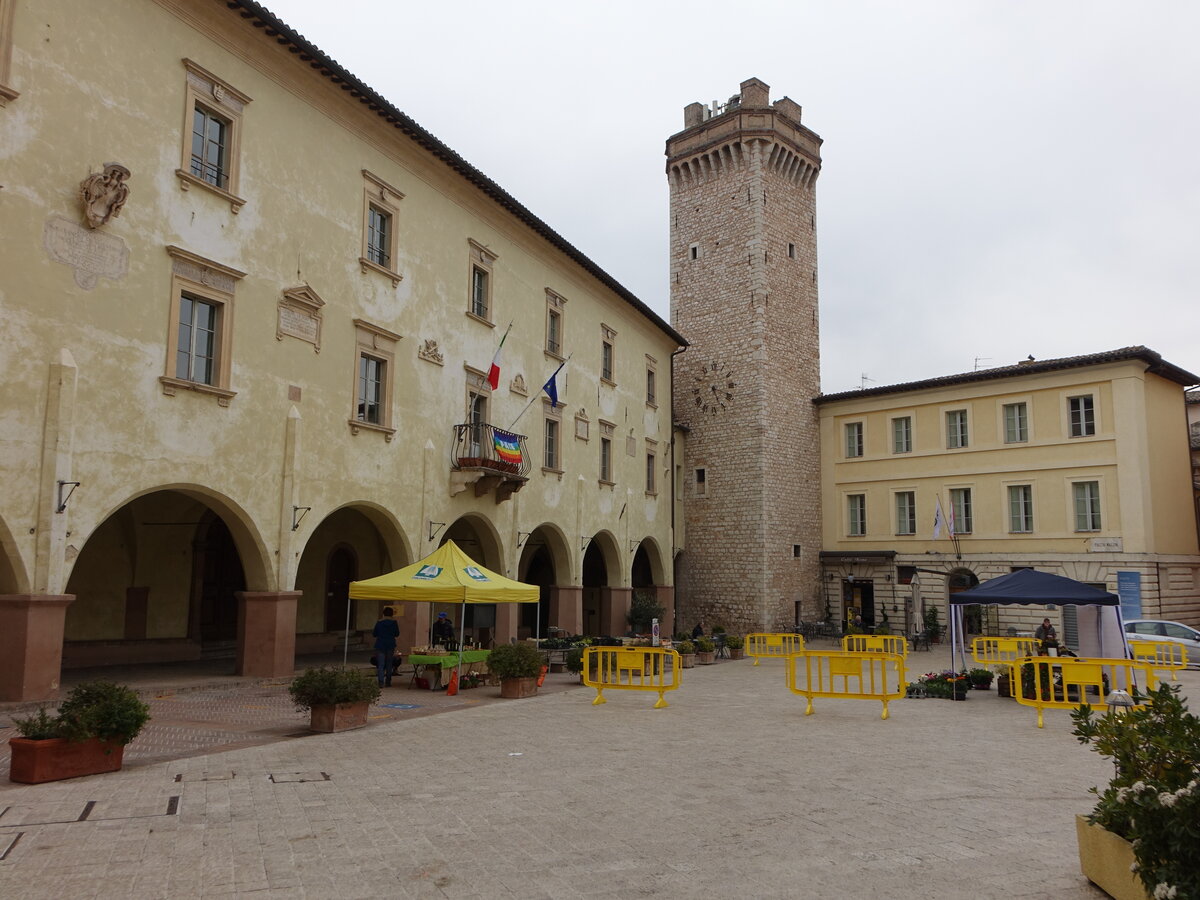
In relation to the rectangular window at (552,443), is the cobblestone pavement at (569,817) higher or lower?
lower


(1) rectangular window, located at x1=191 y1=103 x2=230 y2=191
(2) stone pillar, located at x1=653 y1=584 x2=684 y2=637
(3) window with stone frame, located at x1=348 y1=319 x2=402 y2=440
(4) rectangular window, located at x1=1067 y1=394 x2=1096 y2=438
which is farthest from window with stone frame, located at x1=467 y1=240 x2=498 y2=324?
(4) rectangular window, located at x1=1067 y1=394 x2=1096 y2=438

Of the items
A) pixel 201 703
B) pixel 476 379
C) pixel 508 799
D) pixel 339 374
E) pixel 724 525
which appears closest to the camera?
pixel 508 799

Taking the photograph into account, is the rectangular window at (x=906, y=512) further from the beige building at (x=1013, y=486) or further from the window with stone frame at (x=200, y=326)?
the window with stone frame at (x=200, y=326)

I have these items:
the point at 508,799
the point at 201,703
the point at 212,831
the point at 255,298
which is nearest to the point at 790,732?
the point at 508,799

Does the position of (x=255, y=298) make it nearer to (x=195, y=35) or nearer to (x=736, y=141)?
(x=195, y=35)

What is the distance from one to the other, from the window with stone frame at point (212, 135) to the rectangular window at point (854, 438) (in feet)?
90.2

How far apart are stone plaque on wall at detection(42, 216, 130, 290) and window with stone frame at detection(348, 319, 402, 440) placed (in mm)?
5364

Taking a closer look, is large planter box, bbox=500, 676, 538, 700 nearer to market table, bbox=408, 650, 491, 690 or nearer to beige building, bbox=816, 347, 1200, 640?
market table, bbox=408, 650, 491, 690

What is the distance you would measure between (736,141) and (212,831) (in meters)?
34.5

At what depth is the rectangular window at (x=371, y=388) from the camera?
734 inches

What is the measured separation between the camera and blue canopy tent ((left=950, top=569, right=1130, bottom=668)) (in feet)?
52.9

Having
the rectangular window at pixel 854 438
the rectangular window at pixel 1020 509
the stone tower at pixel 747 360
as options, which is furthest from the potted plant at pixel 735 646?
the rectangular window at pixel 854 438

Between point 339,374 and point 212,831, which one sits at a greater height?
point 339,374

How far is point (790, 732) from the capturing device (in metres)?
11.8
